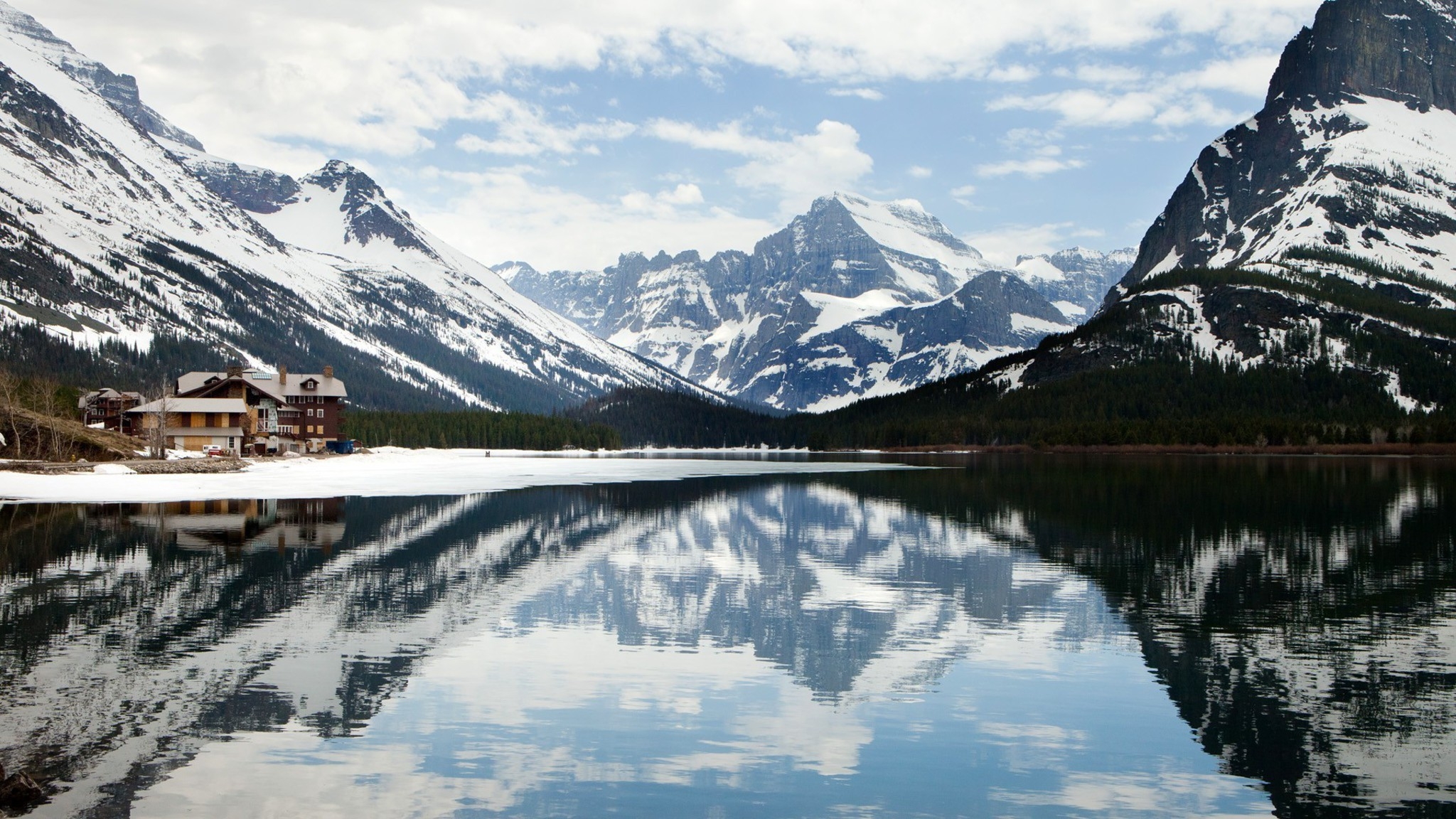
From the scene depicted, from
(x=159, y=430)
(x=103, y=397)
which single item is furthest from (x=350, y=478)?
(x=103, y=397)

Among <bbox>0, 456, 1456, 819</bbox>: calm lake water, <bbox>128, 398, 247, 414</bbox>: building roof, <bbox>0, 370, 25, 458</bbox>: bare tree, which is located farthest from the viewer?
<bbox>128, 398, 247, 414</bbox>: building roof

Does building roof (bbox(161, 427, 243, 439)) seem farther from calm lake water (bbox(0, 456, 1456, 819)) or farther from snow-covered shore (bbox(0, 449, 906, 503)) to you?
calm lake water (bbox(0, 456, 1456, 819))

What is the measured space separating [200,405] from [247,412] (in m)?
5.14

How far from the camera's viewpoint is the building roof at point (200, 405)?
126 m

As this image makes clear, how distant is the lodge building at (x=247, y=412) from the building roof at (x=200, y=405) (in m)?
0.08

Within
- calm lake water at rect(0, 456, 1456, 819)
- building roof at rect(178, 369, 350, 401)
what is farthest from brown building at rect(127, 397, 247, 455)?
calm lake water at rect(0, 456, 1456, 819)

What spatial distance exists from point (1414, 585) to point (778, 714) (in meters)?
26.4

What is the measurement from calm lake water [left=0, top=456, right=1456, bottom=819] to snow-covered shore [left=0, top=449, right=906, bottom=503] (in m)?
21.5

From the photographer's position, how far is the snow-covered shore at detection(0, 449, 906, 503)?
73062 mm

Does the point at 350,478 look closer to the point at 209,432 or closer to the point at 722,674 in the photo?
the point at 209,432

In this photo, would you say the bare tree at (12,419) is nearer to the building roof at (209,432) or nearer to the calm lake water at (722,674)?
the building roof at (209,432)

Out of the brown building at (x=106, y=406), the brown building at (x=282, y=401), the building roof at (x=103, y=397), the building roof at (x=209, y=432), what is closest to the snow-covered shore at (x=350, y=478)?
the brown building at (x=282, y=401)

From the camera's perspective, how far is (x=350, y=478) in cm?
9925

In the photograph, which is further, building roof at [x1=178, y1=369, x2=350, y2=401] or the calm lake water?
building roof at [x1=178, y1=369, x2=350, y2=401]
